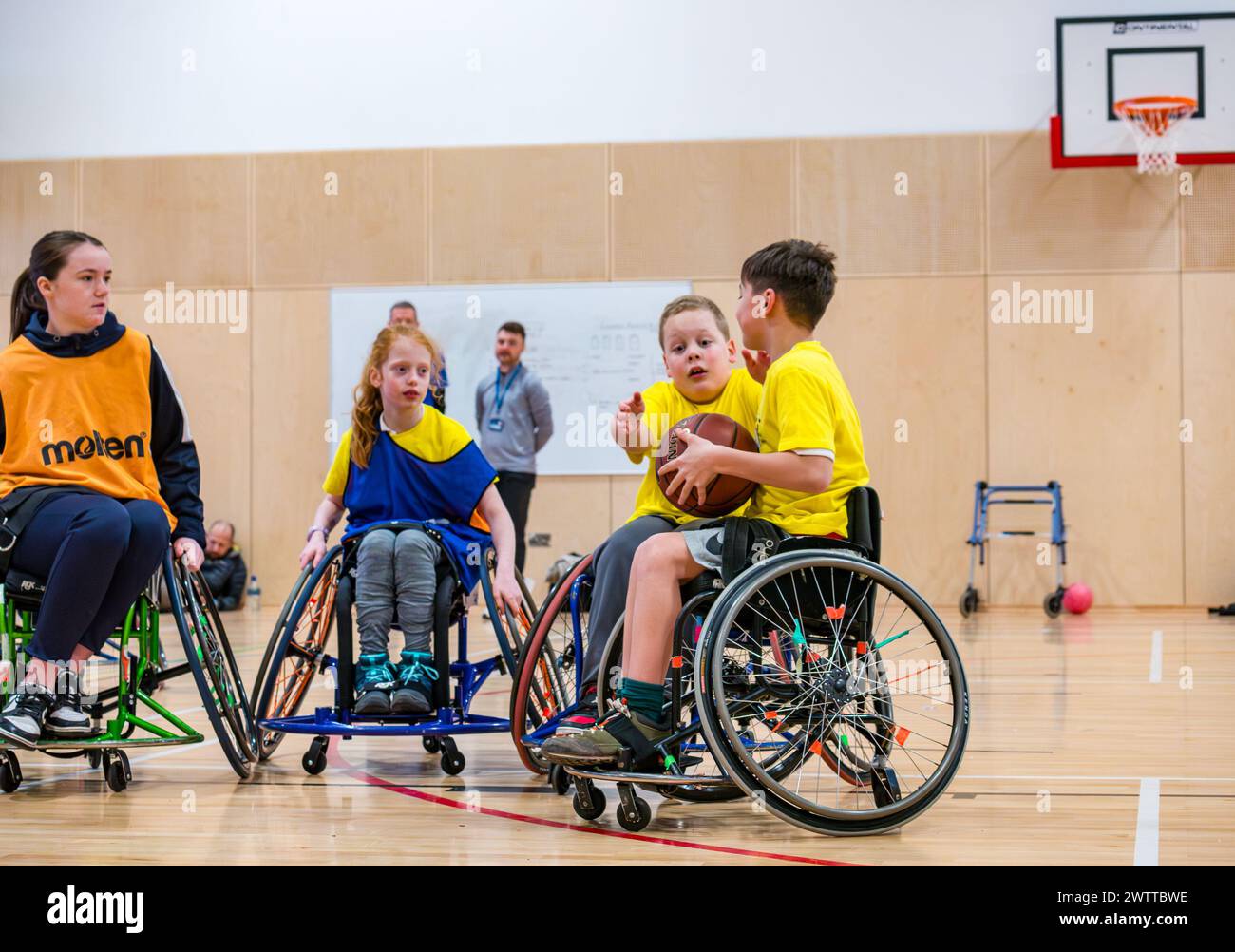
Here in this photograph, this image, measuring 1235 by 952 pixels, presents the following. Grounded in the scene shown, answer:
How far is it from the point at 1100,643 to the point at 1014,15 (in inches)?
165

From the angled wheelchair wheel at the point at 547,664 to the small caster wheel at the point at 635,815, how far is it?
0.86ft

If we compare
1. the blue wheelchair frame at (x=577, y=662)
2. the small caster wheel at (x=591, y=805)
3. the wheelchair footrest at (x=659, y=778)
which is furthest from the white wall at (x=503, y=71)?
the wheelchair footrest at (x=659, y=778)

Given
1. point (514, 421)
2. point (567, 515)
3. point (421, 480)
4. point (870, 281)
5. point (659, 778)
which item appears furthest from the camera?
point (567, 515)

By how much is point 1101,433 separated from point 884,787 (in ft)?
21.3

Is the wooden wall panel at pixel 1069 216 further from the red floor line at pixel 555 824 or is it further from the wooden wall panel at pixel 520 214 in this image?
the red floor line at pixel 555 824

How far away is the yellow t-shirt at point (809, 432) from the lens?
224cm

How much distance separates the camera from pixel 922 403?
27.3 ft

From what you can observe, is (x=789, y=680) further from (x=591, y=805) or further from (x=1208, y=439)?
(x=1208, y=439)

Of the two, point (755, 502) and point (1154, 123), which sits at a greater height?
point (1154, 123)

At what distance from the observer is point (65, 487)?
108 inches

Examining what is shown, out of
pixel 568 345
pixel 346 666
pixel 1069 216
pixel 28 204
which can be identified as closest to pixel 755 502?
pixel 346 666

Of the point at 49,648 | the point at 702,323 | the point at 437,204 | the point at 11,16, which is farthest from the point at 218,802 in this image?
the point at 11,16

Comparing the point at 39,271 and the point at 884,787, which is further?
the point at 39,271
